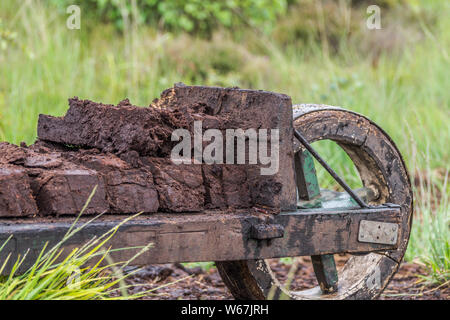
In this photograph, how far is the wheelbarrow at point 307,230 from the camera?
2285mm

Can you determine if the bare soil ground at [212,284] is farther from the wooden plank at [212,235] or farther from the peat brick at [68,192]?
the peat brick at [68,192]

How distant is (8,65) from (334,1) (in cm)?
734

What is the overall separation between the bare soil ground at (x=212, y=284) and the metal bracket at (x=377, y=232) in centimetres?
86

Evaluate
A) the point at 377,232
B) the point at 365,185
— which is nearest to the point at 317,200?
the point at 365,185

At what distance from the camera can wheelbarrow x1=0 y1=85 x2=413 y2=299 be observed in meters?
2.29

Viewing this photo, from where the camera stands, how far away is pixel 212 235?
2.42 metres

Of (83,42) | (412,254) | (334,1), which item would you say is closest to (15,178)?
(412,254)

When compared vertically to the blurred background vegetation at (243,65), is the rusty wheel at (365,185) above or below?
below

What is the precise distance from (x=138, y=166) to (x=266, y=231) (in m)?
0.54

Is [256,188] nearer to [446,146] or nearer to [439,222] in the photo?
[439,222]

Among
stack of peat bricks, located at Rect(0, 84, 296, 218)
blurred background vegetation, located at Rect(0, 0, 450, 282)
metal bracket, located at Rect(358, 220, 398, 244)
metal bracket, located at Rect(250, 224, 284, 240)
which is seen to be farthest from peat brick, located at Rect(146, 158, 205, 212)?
blurred background vegetation, located at Rect(0, 0, 450, 282)

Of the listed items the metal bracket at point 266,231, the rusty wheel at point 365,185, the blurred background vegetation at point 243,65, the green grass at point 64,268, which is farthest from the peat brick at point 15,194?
the blurred background vegetation at point 243,65

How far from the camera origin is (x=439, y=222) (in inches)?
153

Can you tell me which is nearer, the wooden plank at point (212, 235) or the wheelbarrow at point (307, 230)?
the wooden plank at point (212, 235)
